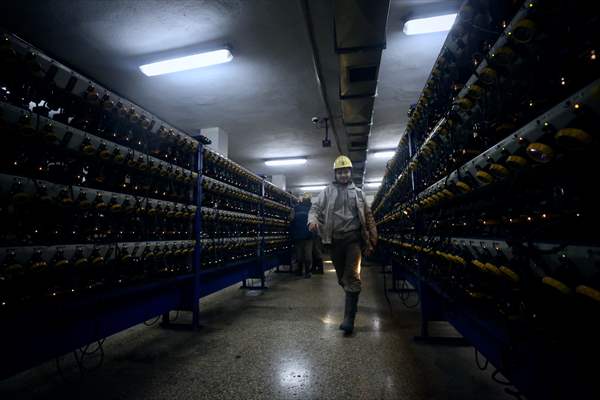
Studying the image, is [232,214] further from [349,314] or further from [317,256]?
[317,256]

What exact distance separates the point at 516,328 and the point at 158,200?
8.77 ft

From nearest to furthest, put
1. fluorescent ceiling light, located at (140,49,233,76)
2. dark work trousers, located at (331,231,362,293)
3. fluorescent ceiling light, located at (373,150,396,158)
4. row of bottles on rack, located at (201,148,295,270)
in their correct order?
dark work trousers, located at (331,231,362,293) < row of bottles on rack, located at (201,148,295,270) < fluorescent ceiling light, located at (140,49,233,76) < fluorescent ceiling light, located at (373,150,396,158)

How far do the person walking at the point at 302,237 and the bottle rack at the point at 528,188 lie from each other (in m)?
5.02

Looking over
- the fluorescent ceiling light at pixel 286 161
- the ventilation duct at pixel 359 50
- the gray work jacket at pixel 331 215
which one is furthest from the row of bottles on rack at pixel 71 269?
the fluorescent ceiling light at pixel 286 161

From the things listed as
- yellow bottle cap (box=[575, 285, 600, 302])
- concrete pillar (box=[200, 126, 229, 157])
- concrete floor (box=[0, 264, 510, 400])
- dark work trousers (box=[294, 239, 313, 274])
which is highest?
concrete pillar (box=[200, 126, 229, 157])

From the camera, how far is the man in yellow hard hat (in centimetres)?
307

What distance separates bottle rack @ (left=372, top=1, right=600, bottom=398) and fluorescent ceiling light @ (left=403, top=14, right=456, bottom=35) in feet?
7.13

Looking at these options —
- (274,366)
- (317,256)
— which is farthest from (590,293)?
(317,256)

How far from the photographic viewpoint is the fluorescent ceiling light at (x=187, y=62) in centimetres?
415

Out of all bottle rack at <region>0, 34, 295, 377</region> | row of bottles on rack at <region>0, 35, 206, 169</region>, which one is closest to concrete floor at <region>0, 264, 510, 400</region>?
bottle rack at <region>0, 34, 295, 377</region>

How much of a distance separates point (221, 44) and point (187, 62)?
2.26 ft

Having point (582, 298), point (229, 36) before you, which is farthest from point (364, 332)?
Result: point (229, 36)

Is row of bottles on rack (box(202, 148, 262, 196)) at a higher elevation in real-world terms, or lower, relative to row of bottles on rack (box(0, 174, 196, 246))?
higher

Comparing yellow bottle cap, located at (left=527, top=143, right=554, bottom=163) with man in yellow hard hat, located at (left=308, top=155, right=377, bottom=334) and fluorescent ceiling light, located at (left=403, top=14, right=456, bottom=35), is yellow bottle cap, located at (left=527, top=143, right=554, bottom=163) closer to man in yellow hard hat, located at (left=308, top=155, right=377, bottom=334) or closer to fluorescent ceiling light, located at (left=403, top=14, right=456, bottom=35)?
man in yellow hard hat, located at (left=308, top=155, right=377, bottom=334)
